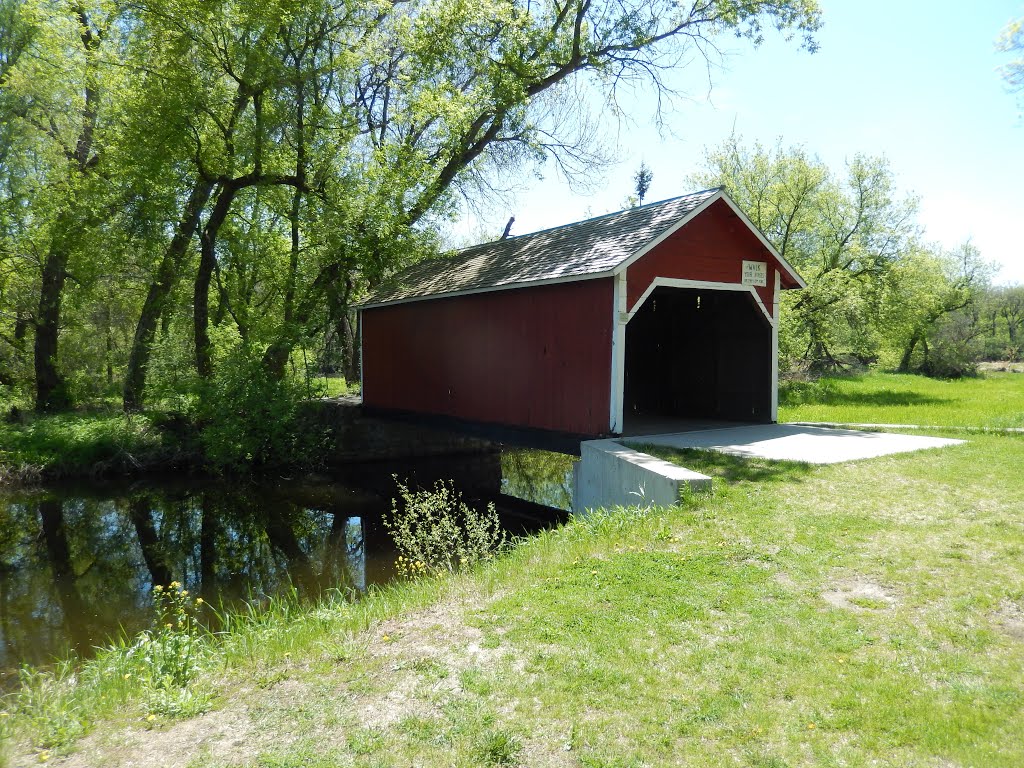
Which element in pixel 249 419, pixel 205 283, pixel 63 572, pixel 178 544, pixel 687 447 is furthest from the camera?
pixel 205 283

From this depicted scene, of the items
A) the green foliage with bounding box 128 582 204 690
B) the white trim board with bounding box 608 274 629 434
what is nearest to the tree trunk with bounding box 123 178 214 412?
the white trim board with bounding box 608 274 629 434

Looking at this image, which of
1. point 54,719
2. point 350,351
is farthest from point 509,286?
point 350,351

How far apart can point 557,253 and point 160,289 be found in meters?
10.3

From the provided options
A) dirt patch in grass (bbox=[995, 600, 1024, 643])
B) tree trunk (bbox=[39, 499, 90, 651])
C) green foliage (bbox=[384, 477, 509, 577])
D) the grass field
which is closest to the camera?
the grass field

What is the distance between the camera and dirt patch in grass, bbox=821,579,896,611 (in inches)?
166

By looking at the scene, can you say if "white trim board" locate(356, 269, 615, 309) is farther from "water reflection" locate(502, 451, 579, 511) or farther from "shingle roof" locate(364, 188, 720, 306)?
"water reflection" locate(502, 451, 579, 511)

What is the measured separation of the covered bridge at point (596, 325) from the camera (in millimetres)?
9617

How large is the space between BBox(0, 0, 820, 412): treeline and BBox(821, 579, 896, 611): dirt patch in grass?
38.3 ft

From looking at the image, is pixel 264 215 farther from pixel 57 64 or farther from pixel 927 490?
pixel 927 490

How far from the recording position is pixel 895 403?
Result: 1697 centimetres

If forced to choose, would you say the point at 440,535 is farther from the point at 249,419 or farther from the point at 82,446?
the point at 82,446

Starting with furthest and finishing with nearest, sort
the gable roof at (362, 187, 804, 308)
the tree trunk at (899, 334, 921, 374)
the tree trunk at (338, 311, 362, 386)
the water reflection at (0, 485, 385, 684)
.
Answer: the tree trunk at (899, 334, 921, 374)
the tree trunk at (338, 311, 362, 386)
the gable roof at (362, 187, 804, 308)
the water reflection at (0, 485, 385, 684)

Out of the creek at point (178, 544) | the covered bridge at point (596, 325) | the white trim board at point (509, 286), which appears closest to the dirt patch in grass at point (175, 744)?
the creek at point (178, 544)

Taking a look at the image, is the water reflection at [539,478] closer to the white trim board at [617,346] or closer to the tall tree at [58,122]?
the white trim board at [617,346]
